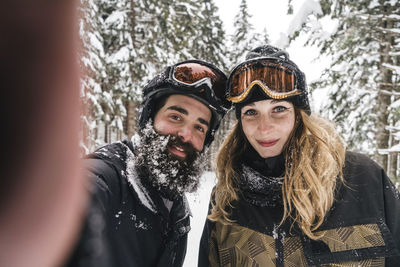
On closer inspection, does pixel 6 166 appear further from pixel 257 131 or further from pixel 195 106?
pixel 195 106

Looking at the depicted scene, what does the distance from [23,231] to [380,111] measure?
11.7 meters

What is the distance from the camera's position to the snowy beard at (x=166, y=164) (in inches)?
107

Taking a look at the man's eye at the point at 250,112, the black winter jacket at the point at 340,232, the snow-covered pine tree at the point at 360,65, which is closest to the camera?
the black winter jacket at the point at 340,232

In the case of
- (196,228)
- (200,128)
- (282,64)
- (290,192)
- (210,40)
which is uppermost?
(210,40)

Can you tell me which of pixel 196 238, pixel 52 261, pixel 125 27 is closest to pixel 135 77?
pixel 125 27

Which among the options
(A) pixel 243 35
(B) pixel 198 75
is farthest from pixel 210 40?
(B) pixel 198 75

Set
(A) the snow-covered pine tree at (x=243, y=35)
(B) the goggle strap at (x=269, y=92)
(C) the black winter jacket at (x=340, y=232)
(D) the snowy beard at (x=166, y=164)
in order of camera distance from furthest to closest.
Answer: (A) the snow-covered pine tree at (x=243, y=35) < (B) the goggle strap at (x=269, y=92) < (D) the snowy beard at (x=166, y=164) < (C) the black winter jacket at (x=340, y=232)


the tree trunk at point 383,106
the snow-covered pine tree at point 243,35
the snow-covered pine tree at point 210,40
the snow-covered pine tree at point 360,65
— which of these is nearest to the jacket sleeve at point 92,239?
the snow-covered pine tree at point 360,65

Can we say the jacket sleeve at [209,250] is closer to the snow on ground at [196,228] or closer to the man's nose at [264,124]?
the snow on ground at [196,228]

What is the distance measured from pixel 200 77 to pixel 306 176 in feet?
5.73

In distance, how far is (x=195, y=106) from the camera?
331 cm

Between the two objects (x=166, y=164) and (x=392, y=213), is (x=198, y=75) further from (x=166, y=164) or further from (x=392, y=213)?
(x=392, y=213)

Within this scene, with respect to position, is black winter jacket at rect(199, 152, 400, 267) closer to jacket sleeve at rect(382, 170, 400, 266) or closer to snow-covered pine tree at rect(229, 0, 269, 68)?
jacket sleeve at rect(382, 170, 400, 266)

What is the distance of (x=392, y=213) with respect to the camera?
2.49 metres
